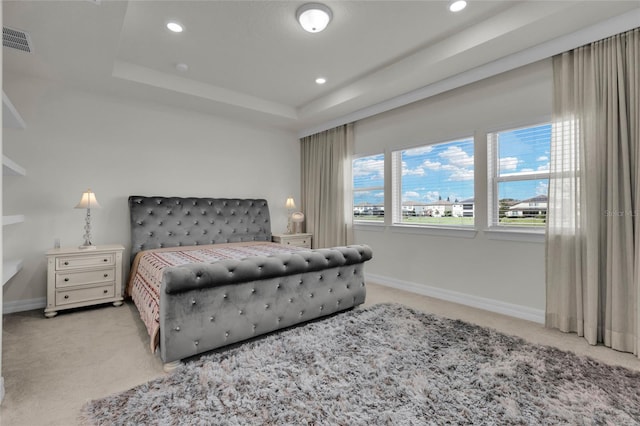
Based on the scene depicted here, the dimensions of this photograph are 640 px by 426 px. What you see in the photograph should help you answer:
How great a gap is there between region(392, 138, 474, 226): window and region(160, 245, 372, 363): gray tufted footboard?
1317 millimetres

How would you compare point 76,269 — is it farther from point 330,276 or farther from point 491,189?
point 491,189

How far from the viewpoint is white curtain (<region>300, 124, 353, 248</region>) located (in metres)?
4.79

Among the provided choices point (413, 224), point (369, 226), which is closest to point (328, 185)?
point (369, 226)

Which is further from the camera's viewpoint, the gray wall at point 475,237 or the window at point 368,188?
the window at point 368,188

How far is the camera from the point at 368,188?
4.70 meters

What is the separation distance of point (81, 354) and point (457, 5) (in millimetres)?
3976

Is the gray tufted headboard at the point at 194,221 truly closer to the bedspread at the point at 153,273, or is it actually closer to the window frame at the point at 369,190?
the bedspread at the point at 153,273

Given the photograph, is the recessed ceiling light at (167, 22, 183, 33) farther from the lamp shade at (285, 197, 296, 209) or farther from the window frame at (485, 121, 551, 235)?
the window frame at (485, 121, 551, 235)

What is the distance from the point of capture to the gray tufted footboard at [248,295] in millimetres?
2045

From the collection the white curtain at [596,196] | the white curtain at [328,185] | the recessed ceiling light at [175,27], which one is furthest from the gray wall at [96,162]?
the white curtain at [596,196]

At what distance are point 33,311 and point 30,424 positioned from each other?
2.34m

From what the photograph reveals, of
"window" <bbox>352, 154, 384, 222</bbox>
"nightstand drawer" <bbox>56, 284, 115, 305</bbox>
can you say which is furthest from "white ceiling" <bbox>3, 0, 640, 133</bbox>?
"nightstand drawer" <bbox>56, 284, 115, 305</bbox>

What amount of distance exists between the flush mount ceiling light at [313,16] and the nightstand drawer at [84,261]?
122 inches

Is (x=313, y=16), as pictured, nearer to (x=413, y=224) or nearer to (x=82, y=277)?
(x=413, y=224)
